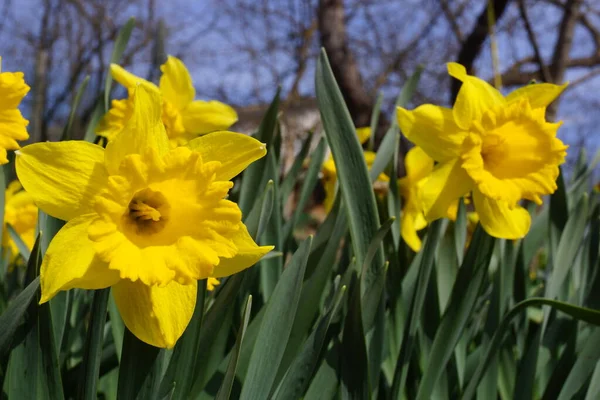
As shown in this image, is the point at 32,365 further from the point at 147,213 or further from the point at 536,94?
the point at 536,94

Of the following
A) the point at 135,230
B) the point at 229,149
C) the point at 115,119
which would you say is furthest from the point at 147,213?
the point at 115,119

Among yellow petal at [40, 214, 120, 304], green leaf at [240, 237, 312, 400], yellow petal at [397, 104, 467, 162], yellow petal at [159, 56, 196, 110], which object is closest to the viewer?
yellow petal at [40, 214, 120, 304]

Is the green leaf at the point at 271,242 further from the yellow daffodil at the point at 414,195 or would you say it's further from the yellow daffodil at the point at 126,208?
the yellow daffodil at the point at 126,208

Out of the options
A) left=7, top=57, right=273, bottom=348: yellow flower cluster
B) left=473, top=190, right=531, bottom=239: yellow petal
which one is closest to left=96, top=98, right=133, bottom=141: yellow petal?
left=7, top=57, right=273, bottom=348: yellow flower cluster

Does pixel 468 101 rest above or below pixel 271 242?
above

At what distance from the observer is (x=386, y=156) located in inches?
38.8

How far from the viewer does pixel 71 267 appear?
1.76ft

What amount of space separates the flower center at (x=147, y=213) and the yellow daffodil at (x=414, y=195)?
0.57 metres

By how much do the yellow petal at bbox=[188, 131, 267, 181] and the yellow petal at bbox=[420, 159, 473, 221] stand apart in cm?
34

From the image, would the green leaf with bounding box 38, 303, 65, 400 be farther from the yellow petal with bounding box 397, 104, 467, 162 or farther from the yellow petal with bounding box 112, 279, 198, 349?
the yellow petal with bounding box 397, 104, 467, 162

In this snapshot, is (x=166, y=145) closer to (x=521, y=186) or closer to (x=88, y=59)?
(x=521, y=186)

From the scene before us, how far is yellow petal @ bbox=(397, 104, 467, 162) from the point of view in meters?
0.90

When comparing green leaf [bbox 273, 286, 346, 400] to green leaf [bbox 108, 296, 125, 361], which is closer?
green leaf [bbox 273, 286, 346, 400]

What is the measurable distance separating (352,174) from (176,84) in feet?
1.59
